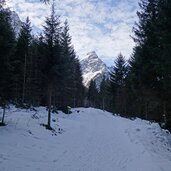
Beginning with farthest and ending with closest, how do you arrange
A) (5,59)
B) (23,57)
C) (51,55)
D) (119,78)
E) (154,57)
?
(119,78), (23,57), (51,55), (154,57), (5,59)

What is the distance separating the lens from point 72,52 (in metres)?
61.3

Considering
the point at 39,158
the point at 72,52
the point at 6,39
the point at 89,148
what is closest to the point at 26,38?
the point at 72,52

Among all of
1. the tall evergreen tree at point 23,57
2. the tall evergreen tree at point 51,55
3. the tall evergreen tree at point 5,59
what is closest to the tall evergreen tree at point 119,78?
the tall evergreen tree at point 23,57

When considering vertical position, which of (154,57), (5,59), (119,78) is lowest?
(5,59)

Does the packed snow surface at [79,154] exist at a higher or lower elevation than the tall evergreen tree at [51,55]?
lower

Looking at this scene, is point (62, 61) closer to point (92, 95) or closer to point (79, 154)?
point (79, 154)

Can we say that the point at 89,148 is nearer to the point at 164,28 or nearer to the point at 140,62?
the point at 164,28

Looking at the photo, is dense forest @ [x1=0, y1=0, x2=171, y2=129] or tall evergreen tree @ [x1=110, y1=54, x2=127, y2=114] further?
tall evergreen tree @ [x1=110, y1=54, x2=127, y2=114]

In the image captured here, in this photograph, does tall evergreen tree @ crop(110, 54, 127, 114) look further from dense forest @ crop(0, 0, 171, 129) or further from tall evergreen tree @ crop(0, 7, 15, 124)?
tall evergreen tree @ crop(0, 7, 15, 124)

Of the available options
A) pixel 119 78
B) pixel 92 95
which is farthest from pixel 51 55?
pixel 92 95

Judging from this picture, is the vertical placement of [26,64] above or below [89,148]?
above

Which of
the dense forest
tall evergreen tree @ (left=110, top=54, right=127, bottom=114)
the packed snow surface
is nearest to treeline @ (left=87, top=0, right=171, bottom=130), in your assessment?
the dense forest

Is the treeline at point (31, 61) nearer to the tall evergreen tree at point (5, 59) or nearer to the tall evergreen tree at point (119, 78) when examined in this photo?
the tall evergreen tree at point (5, 59)

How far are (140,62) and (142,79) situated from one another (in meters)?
1.75
